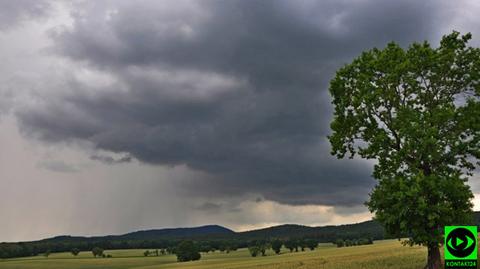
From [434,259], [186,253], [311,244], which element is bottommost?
[434,259]

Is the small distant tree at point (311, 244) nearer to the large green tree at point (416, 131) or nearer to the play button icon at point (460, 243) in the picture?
the large green tree at point (416, 131)

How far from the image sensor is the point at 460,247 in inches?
492

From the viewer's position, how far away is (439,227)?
36125 mm

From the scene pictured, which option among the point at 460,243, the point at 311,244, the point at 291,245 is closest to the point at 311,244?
the point at 311,244

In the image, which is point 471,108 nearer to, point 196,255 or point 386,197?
point 386,197

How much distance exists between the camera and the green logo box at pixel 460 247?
12.5 meters

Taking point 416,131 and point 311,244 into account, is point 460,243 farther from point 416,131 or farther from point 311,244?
point 311,244

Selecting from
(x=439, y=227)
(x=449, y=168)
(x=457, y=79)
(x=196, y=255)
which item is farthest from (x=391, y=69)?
(x=196, y=255)

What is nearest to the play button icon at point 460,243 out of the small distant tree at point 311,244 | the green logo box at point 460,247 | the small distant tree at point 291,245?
the green logo box at point 460,247

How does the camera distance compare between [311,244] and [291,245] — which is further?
[311,244]

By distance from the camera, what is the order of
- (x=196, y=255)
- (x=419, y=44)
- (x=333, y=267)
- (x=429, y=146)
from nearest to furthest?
(x=429, y=146) → (x=419, y=44) → (x=333, y=267) → (x=196, y=255)

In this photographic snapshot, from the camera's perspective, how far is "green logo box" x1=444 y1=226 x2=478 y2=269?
40.9 feet

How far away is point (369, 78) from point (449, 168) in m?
9.13

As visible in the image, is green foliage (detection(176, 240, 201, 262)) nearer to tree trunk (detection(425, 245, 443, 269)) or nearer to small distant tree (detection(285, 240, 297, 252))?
small distant tree (detection(285, 240, 297, 252))
